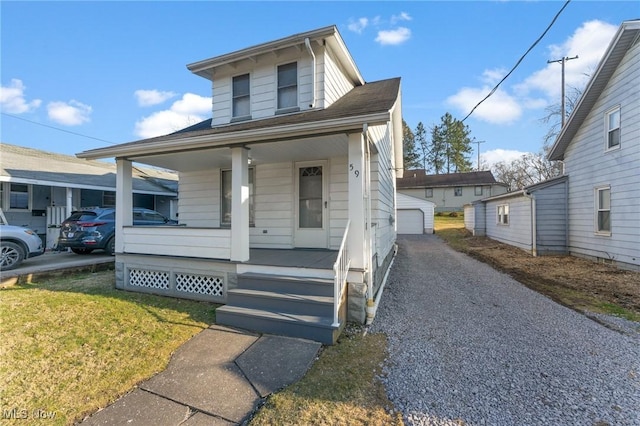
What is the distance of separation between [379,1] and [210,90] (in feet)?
17.2

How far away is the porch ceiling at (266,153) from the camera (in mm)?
5145

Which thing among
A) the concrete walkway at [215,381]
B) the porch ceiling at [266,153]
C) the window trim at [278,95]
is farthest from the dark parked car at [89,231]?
the concrete walkway at [215,381]

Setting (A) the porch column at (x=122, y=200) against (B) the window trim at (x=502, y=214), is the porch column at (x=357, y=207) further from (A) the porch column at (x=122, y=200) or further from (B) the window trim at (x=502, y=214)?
(B) the window trim at (x=502, y=214)

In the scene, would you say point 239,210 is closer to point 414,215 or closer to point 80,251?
point 80,251

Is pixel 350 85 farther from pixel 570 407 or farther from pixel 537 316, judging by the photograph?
pixel 570 407

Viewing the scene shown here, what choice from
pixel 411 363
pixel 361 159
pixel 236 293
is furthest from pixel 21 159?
pixel 411 363

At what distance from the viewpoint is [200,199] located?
794 cm

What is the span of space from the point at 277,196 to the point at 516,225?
11.5 metres

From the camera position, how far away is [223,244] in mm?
5207

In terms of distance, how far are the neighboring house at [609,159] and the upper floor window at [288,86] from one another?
8.42 meters

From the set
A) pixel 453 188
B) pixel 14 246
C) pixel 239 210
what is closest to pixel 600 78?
pixel 239 210

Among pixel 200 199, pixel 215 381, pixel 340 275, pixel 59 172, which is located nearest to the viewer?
pixel 215 381

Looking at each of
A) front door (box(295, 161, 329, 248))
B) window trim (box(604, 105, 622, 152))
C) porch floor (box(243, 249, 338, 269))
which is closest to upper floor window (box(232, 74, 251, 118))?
front door (box(295, 161, 329, 248))

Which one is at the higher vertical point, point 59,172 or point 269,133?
point 59,172
